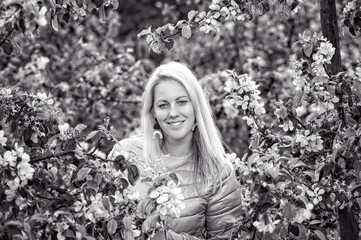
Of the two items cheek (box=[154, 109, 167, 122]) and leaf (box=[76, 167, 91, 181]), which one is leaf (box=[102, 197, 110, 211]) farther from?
cheek (box=[154, 109, 167, 122])

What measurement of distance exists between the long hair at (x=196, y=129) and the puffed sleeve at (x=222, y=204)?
0.07 meters

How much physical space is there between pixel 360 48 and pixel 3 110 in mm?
4337

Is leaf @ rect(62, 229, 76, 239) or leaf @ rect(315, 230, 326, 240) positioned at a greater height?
leaf @ rect(62, 229, 76, 239)

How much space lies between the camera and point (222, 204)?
329 cm

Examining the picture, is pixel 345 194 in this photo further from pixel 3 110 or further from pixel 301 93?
pixel 3 110

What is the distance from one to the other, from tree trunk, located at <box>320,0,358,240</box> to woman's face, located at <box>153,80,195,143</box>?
80cm

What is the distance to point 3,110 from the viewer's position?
7.75ft

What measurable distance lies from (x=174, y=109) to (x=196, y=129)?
0.72 feet

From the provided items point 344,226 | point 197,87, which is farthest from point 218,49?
point 344,226

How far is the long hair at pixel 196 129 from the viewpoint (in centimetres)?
332

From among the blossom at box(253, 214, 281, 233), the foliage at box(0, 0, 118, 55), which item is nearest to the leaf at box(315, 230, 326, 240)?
the blossom at box(253, 214, 281, 233)

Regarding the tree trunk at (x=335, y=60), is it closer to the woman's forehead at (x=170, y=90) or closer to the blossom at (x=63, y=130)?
the woman's forehead at (x=170, y=90)

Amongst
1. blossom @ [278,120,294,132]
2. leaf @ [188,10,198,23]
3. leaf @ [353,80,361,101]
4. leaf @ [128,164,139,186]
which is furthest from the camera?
leaf @ [188,10,198,23]

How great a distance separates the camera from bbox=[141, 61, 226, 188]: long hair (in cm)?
332
